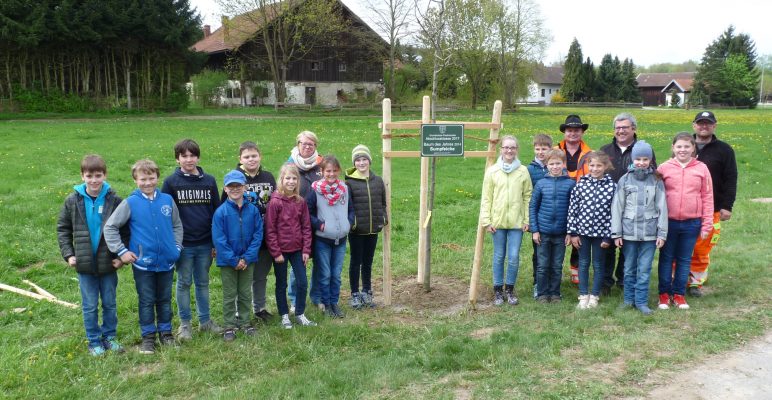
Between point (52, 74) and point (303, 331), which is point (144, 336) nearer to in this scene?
point (303, 331)

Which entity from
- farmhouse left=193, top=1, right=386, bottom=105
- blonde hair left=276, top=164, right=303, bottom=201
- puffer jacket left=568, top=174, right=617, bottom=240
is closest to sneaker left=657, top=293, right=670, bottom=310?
puffer jacket left=568, top=174, right=617, bottom=240

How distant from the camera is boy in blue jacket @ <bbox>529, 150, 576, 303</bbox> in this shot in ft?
19.4

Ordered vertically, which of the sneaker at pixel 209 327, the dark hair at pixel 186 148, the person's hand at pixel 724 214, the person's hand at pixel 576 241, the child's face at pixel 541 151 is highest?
the dark hair at pixel 186 148

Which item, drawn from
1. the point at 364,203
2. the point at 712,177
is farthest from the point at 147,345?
the point at 712,177

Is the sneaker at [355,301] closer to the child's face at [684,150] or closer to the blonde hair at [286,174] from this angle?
the blonde hair at [286,174]

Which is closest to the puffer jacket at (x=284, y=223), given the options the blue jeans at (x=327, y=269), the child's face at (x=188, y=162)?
the blue jeans at (x=327, y=269)

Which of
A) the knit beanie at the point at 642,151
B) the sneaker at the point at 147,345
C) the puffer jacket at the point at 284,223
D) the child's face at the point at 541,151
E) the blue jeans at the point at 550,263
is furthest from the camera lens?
the child's face at the point at 541,151

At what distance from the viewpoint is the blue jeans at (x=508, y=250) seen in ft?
19.8

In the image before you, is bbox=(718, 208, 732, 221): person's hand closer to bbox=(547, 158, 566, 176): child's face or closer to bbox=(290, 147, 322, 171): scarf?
bbox=(547, 158, 566, 176): child's face

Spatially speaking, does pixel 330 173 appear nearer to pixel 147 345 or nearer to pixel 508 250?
pixel 508 250

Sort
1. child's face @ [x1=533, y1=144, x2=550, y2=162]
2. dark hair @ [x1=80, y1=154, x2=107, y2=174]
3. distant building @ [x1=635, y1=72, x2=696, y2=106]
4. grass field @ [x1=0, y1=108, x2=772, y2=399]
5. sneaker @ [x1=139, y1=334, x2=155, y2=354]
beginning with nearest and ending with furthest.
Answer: grass field @ [x1=0, y1=108, x2=772, y2=399] → dark hair @ [x1=80, y1=154, x2=107, y2=174] → sneaker @ [x1=139, y1=334, x2=155, y2=354] → child's face @ [x1=533, y1=144, x2=550, y2=162] → distant building @ [x1=635, y1=72, x2=696, y2=106]

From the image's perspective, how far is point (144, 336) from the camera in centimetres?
495

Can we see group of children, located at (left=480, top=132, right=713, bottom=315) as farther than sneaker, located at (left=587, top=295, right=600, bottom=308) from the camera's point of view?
No

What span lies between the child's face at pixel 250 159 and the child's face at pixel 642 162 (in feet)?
11.7
